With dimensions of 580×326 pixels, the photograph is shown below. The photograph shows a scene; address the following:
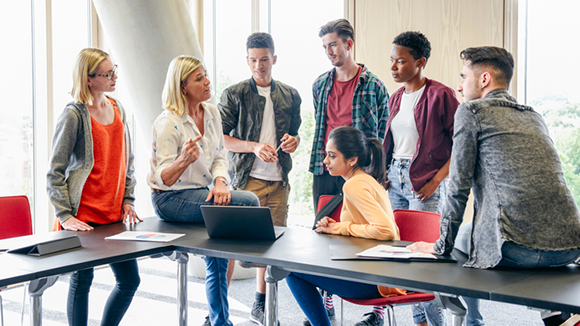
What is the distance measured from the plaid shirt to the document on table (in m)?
1.29

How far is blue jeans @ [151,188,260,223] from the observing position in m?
2.50

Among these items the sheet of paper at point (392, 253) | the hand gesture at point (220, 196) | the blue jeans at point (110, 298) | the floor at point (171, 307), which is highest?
the hand gesture at point (220, 196)

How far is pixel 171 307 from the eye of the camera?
12.0 ft

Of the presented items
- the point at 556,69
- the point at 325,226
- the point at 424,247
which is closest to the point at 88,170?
the point at 325,226

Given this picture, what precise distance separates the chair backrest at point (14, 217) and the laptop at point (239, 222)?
1.25 meters

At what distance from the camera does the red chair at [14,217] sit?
2629mm

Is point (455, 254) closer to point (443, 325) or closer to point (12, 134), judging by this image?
point (443, 325)

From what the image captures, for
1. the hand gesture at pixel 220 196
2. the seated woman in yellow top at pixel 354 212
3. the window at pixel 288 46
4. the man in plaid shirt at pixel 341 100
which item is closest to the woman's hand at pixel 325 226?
the seated woman in yellow top at pixel 354 212

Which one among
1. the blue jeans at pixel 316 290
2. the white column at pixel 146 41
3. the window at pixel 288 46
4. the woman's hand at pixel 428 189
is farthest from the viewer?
the window at pixel 288 46

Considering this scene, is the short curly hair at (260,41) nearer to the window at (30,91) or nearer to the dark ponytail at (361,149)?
the dark ponytail at (361,149)

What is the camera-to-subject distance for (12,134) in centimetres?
428

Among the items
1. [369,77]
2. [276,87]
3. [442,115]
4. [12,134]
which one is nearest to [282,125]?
[276,87]

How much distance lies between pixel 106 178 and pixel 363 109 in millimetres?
1683

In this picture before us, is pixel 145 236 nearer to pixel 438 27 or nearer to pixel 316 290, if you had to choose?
pixel 316 290
